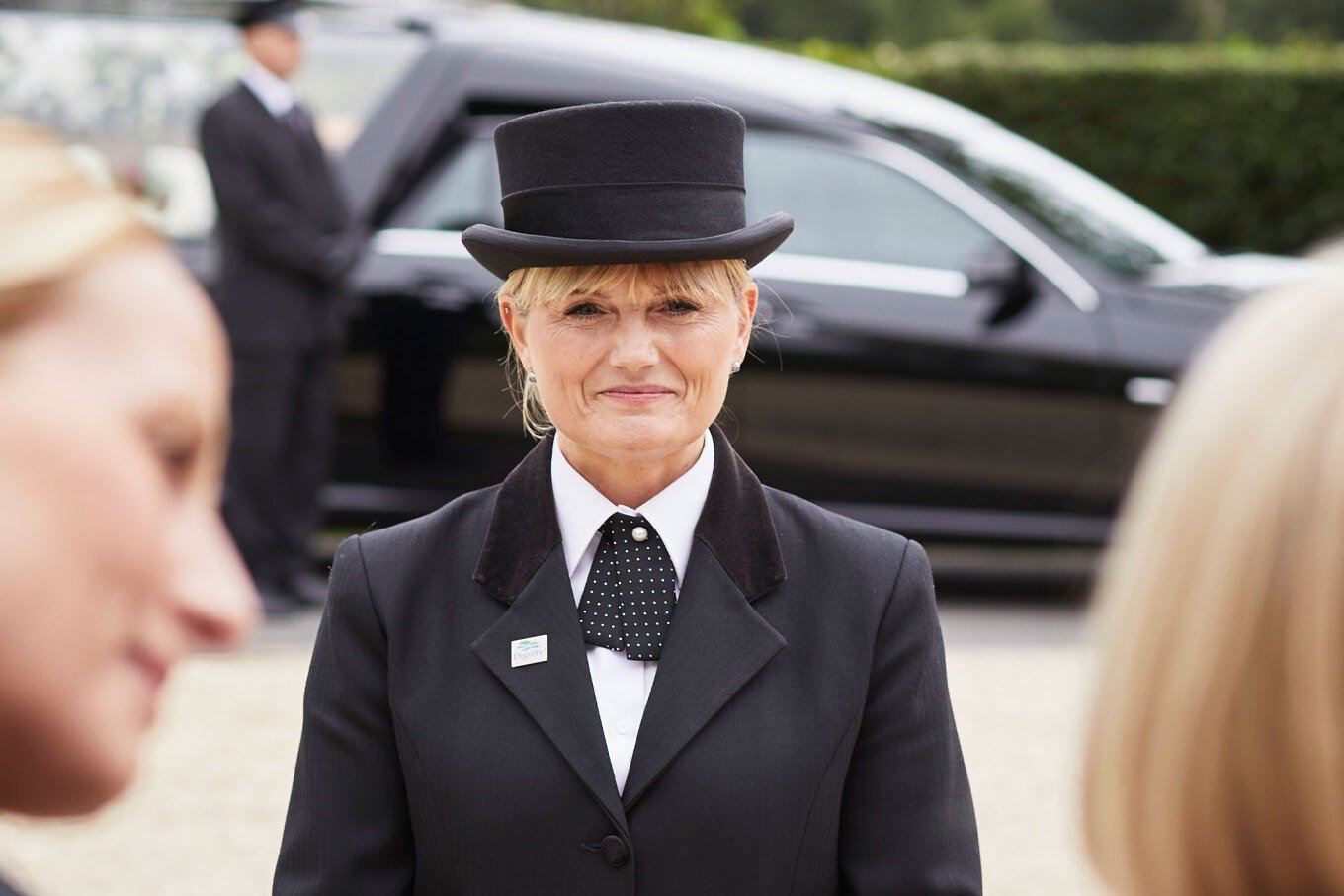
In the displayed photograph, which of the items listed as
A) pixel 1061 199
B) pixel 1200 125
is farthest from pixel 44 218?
pixel 1200 125

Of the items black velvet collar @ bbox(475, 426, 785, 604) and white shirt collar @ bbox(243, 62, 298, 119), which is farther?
white shirt collar @ bbox(243, 62, 298, 119)

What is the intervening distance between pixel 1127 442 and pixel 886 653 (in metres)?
4.43

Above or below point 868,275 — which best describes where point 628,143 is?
below

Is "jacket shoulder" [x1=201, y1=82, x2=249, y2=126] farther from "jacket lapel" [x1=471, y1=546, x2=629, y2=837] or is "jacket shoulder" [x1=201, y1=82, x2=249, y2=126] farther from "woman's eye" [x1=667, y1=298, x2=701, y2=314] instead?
"jacket lapel" [x1=471, y1=546, x2=629, y2=837]

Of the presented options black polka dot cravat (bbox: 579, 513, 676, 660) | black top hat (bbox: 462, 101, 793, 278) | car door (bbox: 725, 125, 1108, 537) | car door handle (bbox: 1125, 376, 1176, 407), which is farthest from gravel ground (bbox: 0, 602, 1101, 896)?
black top hat (bbox: 462, 101, 793, 278)

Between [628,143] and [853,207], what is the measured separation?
4.24 meters

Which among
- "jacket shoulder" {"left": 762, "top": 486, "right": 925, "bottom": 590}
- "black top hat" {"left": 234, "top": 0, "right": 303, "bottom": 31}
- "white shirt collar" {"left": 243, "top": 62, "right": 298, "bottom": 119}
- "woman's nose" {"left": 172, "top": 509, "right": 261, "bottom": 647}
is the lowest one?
"jacket shoulder" {"left": 762, "top": 486, "right": 925, "bottom": 590}

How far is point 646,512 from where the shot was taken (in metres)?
2.23

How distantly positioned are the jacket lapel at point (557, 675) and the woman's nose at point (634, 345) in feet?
0.89

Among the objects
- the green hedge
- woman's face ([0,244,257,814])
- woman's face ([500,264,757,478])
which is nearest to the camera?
woman's face ([0,244,257,814])

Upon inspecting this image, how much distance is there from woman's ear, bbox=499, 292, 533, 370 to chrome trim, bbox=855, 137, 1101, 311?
4.07 m

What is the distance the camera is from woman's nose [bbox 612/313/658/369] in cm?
226

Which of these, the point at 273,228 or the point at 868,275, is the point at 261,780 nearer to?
the point at 273,228

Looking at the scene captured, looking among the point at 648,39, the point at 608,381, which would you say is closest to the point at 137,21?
the point at 648,39
